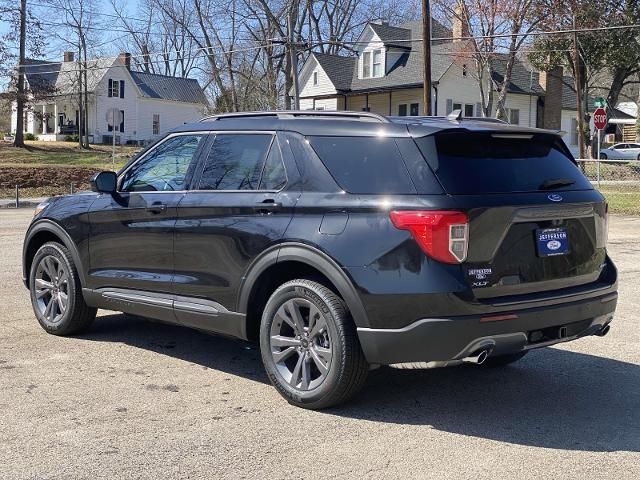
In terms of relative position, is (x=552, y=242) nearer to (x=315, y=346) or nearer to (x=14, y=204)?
Answer: (x=315, y=346)

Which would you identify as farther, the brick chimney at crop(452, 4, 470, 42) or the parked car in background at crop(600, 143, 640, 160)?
the parked car in background at crop(600, 143, 640, 160)

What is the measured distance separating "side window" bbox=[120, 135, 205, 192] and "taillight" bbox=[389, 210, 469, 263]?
2158mm

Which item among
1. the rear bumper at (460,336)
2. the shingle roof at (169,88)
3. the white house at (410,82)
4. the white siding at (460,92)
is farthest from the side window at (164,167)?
the shingle roof at (169,88)

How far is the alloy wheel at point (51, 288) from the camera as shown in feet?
22.5

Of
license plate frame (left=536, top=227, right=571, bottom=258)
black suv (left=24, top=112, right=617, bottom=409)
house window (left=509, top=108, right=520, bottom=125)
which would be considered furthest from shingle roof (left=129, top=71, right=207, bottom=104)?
license plate frame (left=536, top=227, right=571, bottom=258)

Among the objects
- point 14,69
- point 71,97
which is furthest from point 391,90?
point 71,97

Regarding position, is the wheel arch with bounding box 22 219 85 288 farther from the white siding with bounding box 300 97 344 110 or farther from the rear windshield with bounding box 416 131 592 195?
the white siding with bounding box 300 97 344 110

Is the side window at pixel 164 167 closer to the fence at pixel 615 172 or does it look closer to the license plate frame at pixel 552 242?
the license plate frame at pixel 552 242

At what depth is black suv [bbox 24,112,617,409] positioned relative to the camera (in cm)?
454

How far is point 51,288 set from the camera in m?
7.02

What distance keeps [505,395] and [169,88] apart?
6755cm

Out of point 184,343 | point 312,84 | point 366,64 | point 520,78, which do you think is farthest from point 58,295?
point 520,78

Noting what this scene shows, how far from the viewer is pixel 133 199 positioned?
6207 mm

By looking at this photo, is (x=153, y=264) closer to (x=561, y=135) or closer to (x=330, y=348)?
(x=330, y=348)
